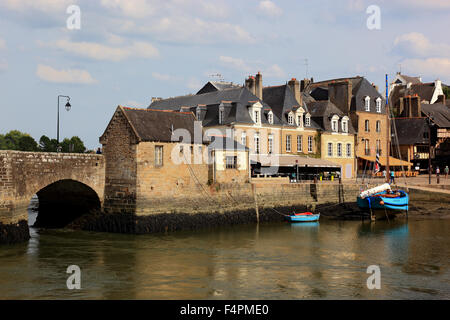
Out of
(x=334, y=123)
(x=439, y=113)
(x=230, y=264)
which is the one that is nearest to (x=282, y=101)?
(x=334, y=123)

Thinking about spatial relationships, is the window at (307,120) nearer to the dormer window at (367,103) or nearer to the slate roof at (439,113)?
the dormer window at (367,103)

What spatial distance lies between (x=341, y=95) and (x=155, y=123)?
2653cm

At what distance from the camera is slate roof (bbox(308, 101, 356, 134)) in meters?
47.5

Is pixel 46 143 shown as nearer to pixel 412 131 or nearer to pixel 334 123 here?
pixel 334 123

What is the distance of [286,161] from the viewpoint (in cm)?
4100

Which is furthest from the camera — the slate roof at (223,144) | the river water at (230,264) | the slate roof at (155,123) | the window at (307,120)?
the window at (307,120)

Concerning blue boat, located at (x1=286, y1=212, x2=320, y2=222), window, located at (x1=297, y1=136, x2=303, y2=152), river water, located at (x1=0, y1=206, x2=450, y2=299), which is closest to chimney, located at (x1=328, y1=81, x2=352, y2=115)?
window, located at (x1=297, y1=136, x2=303, y2=152)

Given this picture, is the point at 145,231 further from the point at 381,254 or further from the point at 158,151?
the point at 381,254

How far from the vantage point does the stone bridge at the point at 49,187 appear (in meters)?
23.9

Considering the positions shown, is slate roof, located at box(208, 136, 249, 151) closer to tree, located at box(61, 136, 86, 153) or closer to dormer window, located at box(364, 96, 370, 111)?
dormer window, located at box(364, 96, 370, 111)

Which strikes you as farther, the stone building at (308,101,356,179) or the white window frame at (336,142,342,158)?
the white window frame at (336,142,342,158)

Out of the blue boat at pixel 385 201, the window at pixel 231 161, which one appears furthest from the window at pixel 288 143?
the window at pixel 231 161

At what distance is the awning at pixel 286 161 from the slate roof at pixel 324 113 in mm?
4933

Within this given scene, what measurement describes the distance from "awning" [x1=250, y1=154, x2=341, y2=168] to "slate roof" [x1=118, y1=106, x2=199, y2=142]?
931 cm
